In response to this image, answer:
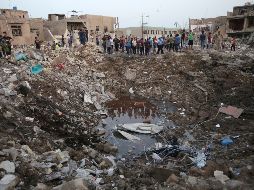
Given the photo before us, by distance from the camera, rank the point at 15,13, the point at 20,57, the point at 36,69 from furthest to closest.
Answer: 1. the point at 15,13
2. the point at 20,57
3. the point at 36,69

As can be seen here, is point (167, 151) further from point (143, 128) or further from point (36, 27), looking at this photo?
point (36, 27)

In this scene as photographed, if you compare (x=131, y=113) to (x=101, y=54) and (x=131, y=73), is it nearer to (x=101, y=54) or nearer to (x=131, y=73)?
(x=131, y=73)

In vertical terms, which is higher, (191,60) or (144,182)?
(191,60)

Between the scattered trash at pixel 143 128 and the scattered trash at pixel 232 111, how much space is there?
8.53 ft

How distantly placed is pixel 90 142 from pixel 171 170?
3.17 m

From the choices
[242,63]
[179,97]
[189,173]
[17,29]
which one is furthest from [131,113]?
[17,29]

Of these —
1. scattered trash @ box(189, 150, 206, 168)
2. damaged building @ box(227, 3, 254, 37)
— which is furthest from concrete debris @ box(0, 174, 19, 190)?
damaged building @ box(227, 3, 254, 37)

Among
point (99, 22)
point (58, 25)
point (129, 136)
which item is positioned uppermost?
point (99, 22)

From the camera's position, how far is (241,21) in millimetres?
35031

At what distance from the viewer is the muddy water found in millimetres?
8859

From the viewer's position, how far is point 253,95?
39.9 feet

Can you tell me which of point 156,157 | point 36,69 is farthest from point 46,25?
point 156,157

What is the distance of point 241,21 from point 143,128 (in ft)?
97.9

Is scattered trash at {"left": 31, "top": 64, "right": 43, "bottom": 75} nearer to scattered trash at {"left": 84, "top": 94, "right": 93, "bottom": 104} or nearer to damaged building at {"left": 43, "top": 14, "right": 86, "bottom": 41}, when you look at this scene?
scattered trash at {"left": 84, "top": 94, "right": 93, "bottom": 104}
